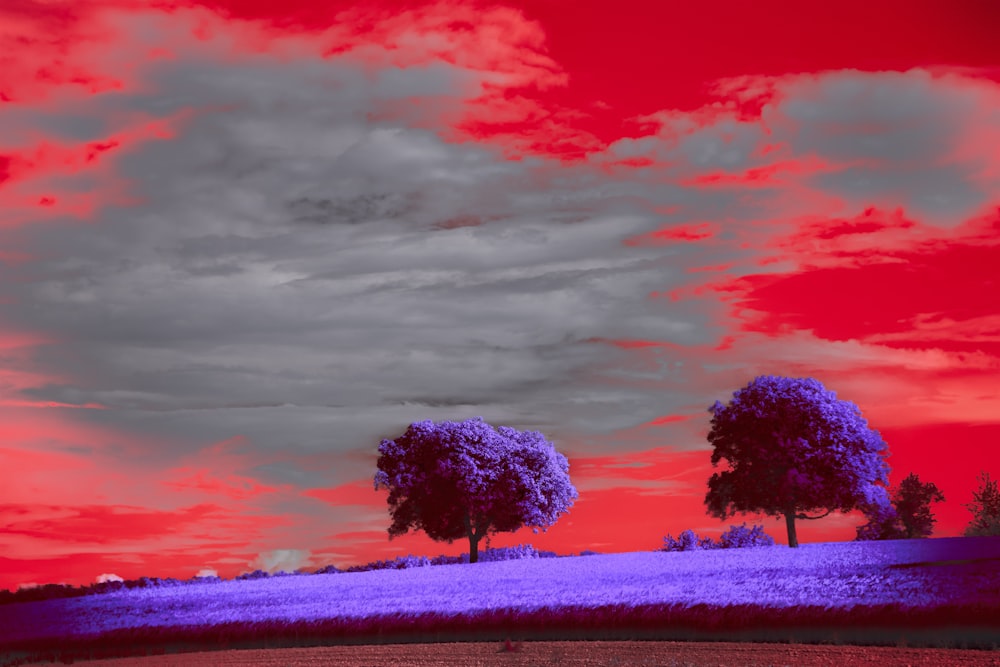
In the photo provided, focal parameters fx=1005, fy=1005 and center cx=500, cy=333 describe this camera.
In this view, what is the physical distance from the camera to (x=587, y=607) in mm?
26688

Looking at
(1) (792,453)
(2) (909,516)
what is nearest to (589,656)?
(1) (792,453)

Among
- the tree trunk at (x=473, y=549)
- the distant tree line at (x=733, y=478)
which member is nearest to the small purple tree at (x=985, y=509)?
the distant tree line at (x=733, y=478)

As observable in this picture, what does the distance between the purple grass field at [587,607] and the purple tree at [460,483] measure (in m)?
14.5

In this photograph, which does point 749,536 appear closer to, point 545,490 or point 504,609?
point 545,490

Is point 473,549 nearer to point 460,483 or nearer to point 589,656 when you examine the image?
point 460,483

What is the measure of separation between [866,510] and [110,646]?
32.5m

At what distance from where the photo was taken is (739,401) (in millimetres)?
47656

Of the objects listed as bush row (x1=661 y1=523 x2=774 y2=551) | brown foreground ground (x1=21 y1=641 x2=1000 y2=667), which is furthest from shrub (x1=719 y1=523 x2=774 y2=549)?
brown foreground ground (x1=21 y1=641 x2=1000 y2=667)

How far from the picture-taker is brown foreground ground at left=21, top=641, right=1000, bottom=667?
2169 cm

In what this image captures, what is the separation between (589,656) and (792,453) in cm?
2453

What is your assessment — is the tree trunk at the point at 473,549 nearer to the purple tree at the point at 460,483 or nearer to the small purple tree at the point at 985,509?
the purple tree at the point at 460,483

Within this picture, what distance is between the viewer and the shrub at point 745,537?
5059 centimetres

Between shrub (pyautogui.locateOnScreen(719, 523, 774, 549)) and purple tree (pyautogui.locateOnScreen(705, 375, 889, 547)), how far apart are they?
3.93 meters

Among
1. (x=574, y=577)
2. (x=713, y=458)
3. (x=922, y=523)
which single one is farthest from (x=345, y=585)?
(x=922, y=523)
